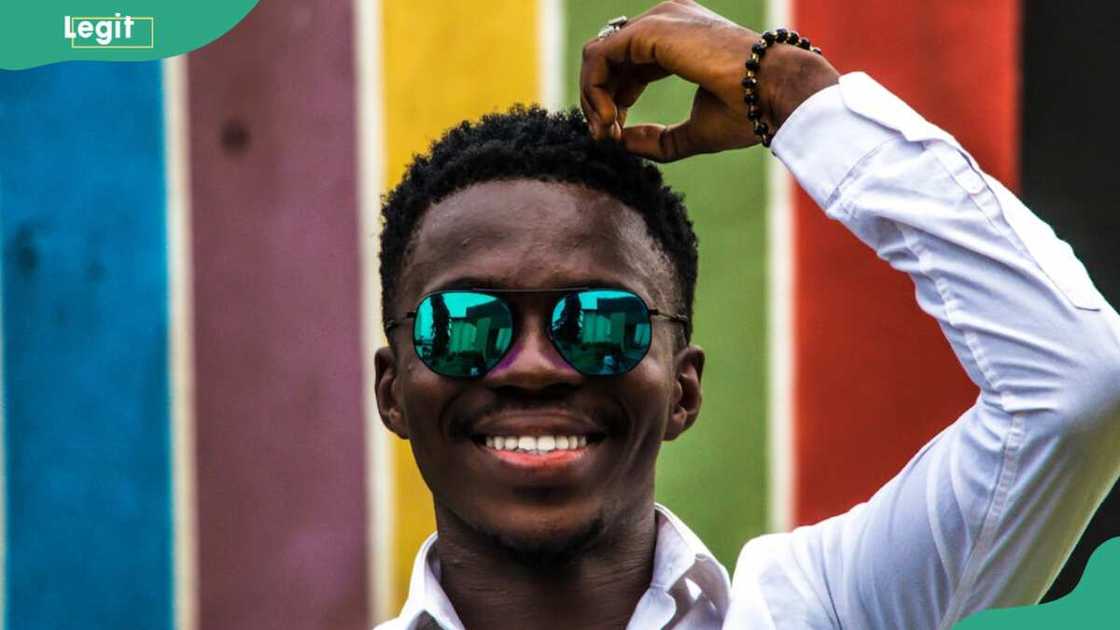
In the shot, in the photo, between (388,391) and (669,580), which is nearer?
(669,580)

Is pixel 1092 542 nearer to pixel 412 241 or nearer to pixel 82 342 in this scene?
pixel 412 241

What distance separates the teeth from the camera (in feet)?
6.72

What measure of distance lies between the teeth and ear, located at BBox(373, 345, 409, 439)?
0.25 m

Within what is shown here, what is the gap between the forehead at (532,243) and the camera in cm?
208

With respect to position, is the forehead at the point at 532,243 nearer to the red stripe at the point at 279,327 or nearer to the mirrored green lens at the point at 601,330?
the mirrored green lens at the point at 601,330

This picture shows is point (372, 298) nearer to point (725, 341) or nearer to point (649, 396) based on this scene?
point (725, 341)

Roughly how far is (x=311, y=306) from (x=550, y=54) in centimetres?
70

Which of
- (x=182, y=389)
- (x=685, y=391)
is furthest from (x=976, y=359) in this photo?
(x=182, y=389)

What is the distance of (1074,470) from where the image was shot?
1793 millimetres

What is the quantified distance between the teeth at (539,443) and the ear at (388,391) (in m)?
0.25

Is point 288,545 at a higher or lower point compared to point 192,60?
lower

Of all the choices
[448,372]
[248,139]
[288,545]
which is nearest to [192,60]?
A: [248,139]

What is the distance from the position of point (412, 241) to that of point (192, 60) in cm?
126

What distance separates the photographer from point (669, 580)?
7.08 ft
